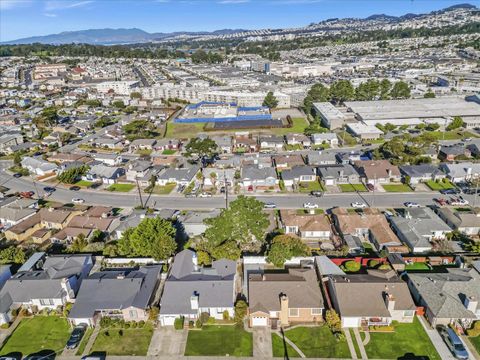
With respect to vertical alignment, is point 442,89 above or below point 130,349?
above

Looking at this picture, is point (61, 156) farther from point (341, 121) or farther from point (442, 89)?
point (442, 89)

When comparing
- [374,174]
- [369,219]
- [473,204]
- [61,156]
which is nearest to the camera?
[369,219]

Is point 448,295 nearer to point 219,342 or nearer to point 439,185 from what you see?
point 219,342

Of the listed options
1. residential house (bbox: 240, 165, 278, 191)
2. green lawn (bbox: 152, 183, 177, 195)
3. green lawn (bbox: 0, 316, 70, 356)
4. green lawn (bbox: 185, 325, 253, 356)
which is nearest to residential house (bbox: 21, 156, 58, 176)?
green lawn (bbox: 152, 183, 177, 195)

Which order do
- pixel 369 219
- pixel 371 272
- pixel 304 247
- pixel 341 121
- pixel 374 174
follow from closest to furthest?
pixel 371 272, pixel 304 247, pixel 369 219, pixel 374 174, pixel 341 121

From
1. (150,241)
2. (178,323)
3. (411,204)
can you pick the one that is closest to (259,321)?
(178,323)

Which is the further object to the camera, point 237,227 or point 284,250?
point 237,227

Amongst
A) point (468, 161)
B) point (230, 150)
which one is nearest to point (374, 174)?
point (468, 161)
